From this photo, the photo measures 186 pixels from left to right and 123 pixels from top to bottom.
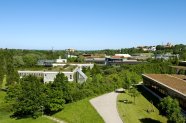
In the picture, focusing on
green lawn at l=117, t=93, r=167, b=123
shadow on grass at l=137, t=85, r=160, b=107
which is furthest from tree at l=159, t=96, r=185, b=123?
shadow on grass at l=137, t=85, r=160, b=107

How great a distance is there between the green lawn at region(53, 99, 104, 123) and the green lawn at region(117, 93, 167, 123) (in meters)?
3.67

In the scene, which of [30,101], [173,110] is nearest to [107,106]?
[30,101]

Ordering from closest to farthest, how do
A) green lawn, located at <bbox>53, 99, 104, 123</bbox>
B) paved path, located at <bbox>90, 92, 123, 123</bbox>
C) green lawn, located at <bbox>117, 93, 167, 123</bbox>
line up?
green lawn, located at <bbox>117, 93, 167, 123</bbox>, paved path, located at <bbox>90, 92, 123, 123</bbox>, green lawn, located at <bbox>53, 99, 104, 123</bbox>

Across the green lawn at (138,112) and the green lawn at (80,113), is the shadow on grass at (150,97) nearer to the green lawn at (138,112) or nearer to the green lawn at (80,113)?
the green lawn at (138,112)

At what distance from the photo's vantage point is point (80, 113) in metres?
40.5

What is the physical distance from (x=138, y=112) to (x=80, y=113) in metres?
8.18

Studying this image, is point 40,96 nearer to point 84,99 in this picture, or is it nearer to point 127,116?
point 84,99

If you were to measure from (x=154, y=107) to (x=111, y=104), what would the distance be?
21.4 ft

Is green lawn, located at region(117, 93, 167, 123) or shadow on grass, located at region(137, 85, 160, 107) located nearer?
green lawn, located at region(117, 93, 167, 123)

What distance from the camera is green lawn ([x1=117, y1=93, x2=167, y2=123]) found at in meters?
35.9

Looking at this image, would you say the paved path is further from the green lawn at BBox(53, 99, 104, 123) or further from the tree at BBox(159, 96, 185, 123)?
the tree at BBox(159, 96, 185, 123)

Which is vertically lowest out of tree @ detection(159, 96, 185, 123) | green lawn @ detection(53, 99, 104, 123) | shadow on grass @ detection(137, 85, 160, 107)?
green lawn @ detection(53, 99, 104, 123)

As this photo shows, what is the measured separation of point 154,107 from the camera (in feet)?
139

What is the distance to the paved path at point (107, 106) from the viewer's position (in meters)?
36.2
